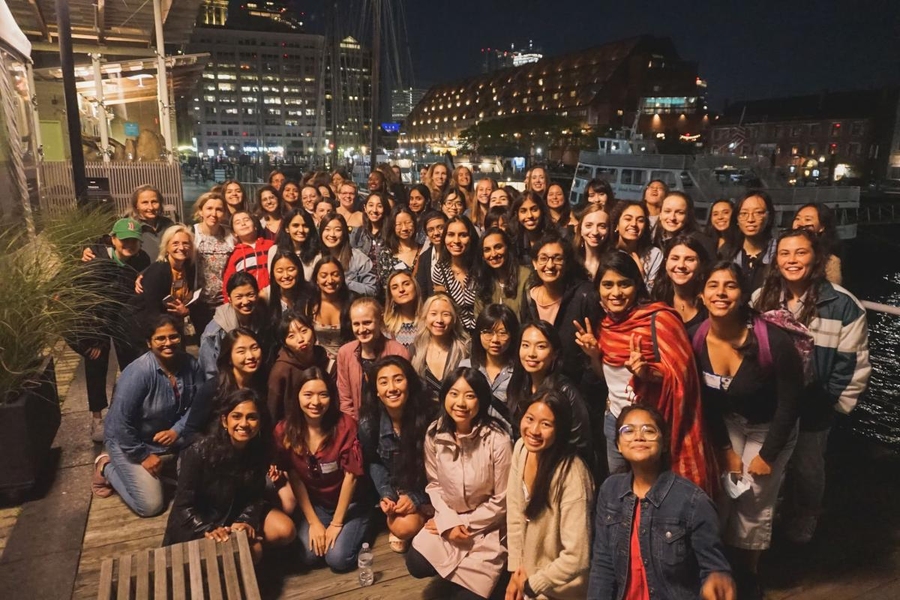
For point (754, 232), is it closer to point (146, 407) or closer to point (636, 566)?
point (636, 566)

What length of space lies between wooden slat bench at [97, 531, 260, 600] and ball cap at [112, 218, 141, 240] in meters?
2.80

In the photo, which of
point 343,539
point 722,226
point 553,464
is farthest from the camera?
point 722,226

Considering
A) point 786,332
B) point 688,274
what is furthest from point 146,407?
point 786,332

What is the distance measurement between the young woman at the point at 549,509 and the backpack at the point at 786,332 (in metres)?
0.75

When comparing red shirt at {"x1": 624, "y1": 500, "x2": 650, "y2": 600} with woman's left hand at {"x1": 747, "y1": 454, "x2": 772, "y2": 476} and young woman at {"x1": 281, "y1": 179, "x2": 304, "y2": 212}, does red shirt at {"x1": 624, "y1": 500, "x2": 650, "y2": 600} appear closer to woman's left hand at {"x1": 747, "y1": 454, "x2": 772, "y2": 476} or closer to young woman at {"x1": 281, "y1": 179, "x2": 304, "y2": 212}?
woman's left hand at {"x1": 747, "y1": 454, "x2": 772, "y2": 476}

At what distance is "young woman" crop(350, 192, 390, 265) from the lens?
571cm

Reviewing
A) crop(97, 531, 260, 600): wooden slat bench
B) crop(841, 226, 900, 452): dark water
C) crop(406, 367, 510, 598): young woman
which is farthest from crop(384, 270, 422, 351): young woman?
crop(841, 226, 900, 452): dark water

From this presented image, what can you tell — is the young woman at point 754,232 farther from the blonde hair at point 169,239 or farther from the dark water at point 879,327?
the blonde hair at point 169,239

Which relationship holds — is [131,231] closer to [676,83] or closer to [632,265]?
[632,265]

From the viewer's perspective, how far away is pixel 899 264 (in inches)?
1208

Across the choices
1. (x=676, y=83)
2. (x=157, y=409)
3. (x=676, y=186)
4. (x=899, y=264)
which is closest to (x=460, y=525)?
(x=157, y=409)

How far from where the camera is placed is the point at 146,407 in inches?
151

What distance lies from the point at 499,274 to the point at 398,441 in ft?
5.31

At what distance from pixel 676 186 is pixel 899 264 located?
51.1 feet
